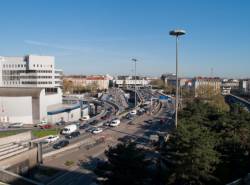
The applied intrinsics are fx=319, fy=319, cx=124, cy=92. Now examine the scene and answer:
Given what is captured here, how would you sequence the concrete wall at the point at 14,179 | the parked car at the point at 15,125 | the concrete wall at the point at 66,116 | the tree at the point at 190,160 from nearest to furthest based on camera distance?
the tree at the point at 190,160
the concrete wall at the point at 14,179
the parked car at the point at 15,125
the concrete wall at the point at 66,116

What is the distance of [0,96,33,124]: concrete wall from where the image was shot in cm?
4488

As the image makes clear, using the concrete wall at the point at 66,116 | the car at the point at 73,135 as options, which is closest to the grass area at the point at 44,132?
the car at the point at 73,135

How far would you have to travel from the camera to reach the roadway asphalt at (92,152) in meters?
22.2

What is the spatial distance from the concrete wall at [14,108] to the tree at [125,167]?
32882mm

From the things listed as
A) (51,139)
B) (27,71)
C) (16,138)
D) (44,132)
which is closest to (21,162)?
(16,138)

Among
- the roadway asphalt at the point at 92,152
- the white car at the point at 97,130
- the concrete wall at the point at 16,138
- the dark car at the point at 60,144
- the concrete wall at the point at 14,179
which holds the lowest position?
the roadway asphalt at the point at 92,152

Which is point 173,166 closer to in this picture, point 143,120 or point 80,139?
point 80,139

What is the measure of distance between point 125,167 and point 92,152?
1470 cm

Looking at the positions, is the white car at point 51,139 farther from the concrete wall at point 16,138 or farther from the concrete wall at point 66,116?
the concrete wall at point 66,116

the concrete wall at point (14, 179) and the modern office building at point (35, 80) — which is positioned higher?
the modern office building at point (35, 80)

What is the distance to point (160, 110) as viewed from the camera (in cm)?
5922

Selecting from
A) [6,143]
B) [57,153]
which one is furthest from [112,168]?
[57,153]

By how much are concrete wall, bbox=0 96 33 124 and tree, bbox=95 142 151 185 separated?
32882mm

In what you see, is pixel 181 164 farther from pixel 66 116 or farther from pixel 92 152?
pixel 66 116
